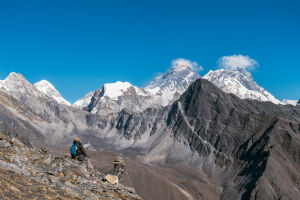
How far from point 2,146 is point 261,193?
185 metres

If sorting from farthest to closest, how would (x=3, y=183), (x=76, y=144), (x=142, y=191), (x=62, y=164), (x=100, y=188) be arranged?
(x=142, y=191) < (x=76, y=144) < (x=62, y=164) < (x=100, y=188) < (x=3, y=183)

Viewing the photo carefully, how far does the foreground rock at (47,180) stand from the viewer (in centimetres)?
1508

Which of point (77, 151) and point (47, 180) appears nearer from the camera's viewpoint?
point (47, 180)

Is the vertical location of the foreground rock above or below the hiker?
below

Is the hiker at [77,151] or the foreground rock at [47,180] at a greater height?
the hiker at [77,151]

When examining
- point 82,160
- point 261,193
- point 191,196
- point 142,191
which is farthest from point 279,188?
point 82,160

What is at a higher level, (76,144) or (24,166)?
(76,144)

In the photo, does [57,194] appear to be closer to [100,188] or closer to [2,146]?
[100,188]

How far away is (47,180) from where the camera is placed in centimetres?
1764

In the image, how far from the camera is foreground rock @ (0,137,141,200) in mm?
15078

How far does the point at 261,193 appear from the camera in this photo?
186 metres

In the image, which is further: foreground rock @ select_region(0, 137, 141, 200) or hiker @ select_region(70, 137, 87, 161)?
hiker @ select_region(70, 137, 87, 161)

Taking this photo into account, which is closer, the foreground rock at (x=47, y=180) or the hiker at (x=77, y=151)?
the foreground rock at (x=47, y=180)

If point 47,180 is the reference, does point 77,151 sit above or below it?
above
